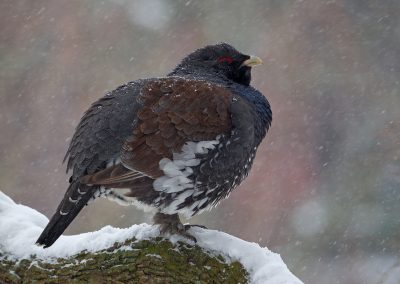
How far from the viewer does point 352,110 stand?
1355 cm

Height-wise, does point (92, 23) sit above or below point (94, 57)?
above

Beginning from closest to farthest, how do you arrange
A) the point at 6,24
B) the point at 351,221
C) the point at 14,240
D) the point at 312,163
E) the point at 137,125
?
the point at 14,240, the point at 137,125, the point at 351,221, the point at 312,163, the point at 6,24

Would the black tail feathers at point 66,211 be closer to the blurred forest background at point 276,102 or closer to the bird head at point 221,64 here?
the bird head at point 221,64

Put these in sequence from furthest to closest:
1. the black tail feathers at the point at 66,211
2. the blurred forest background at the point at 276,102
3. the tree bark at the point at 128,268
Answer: the blurred forest background at the point at 276,102, the black tail feathers at the point at 66,211, the tree bark at the point at 128,268

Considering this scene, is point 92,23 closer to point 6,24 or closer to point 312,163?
point 6,24

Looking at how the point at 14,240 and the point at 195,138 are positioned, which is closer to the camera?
the point at 14,240

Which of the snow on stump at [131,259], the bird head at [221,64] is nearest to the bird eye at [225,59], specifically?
the bird head at [221,64]

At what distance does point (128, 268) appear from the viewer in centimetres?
432

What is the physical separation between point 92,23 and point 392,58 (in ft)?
21.3

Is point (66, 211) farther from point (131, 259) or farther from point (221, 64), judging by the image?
point (221, 64)

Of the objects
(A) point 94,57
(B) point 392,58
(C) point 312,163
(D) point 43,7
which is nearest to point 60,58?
(A) point 94,57

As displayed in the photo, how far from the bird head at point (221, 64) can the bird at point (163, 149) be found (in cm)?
60

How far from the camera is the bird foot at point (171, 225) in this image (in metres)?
4.77

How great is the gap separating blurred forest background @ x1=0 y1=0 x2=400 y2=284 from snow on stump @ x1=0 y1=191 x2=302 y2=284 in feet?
20.7
